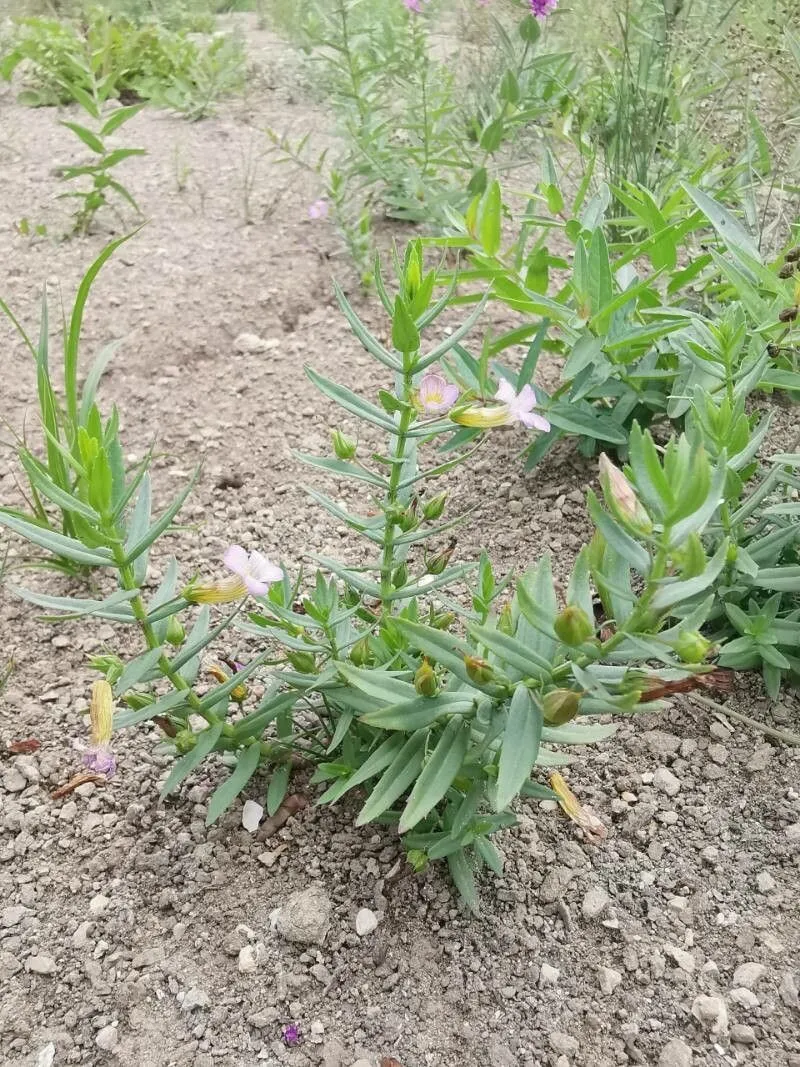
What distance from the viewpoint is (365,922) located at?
1.31 meters

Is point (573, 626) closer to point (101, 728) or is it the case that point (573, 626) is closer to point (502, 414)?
point (502, 414)

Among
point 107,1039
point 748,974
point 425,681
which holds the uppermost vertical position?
point 425,681

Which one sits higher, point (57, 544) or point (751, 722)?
point (57, 544)

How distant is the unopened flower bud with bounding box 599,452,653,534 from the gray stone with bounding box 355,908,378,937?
2.32ft

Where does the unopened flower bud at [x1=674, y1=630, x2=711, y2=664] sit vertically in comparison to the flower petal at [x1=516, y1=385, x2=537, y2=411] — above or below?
below

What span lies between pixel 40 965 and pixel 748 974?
36.9 inches

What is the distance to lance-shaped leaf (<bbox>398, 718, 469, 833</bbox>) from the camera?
42.2 inches

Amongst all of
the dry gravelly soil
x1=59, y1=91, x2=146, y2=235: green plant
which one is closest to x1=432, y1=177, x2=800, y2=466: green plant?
the dry gravelly soil

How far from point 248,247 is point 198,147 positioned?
89 centimetres

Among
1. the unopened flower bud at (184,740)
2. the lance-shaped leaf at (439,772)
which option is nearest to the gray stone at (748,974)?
the lance-shaped leaf at (439,772)

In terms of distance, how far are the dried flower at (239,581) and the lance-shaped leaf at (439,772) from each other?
28 centimetres

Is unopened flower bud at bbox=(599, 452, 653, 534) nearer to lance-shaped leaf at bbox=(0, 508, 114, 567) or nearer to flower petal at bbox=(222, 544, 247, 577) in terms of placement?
flower petal at bbox=(222, 544, 247, 577)

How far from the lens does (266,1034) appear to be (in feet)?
4.01

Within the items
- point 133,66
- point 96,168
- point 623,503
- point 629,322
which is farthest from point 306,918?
point 133,66
